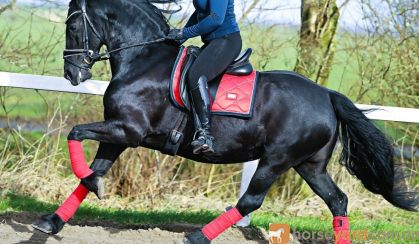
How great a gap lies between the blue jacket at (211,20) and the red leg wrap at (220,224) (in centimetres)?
150

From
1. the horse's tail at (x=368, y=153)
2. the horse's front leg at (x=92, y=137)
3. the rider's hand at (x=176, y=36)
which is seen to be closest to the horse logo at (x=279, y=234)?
the horse's tail at (x=368, y=153)

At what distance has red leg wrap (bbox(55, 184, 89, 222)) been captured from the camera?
590 cm

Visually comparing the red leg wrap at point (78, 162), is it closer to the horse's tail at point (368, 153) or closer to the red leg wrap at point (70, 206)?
the red leg wrap at point (70, 206)

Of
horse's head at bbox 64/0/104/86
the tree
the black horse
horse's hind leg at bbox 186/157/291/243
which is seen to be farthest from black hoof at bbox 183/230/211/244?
the tree

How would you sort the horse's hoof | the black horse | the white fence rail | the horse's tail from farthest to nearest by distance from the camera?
the white fence rail < the horse's tail < the black horse < the horse's hoof

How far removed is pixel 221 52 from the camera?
6000 millimetres

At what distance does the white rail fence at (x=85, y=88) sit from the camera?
720cm

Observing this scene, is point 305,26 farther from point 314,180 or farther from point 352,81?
point 314,180

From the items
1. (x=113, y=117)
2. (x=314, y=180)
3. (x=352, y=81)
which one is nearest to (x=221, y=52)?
(x=113, y=117)

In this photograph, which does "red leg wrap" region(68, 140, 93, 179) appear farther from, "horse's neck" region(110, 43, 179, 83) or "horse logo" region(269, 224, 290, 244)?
"horse logo" region(269, 224, 290, 244)

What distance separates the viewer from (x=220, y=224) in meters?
6.00

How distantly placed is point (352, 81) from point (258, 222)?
10.9 ft

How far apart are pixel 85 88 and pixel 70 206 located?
1.75 meters

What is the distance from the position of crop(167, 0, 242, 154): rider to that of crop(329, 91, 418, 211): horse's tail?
1.09 meters
